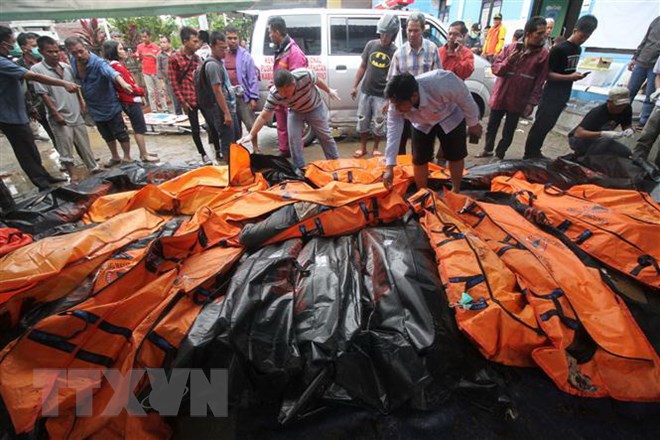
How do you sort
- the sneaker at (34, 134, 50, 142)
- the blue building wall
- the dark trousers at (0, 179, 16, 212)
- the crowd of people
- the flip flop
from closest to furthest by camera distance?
the crowd of people, the dark trousers at (0, 179, 16, 212), the flip flop, the sneaker at (34, 134, 50, 142), the blue building wall

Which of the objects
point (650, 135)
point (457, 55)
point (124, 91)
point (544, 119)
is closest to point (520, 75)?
point (544, 119)

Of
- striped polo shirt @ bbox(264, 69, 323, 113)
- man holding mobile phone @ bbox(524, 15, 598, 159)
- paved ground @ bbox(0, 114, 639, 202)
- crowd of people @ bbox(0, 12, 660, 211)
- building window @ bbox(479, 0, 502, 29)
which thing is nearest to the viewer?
crowd of people @ bbox(0, 12, 660, 211)

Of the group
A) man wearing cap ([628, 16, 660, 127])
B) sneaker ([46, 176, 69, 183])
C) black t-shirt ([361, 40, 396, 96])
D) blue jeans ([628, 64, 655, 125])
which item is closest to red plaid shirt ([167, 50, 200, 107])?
sneaker ([46, 176, 69, 183])

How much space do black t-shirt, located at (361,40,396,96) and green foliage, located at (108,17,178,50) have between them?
946 cm

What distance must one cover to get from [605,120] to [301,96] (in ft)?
10.6

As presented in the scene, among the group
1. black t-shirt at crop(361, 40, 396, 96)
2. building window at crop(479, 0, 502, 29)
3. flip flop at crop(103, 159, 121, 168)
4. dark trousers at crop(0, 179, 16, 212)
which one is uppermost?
building window at crop(479, 0, 502, 29)

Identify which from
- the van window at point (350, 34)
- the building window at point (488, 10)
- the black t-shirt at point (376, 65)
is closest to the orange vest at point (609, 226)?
the black t-shirt at point (376, 65)

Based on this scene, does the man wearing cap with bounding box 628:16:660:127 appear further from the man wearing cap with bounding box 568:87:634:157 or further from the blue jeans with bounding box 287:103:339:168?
the blue jeans with bounding box 287:103:339:168

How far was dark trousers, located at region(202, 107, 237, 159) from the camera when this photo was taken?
14.0 feet

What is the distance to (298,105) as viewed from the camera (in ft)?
11.6

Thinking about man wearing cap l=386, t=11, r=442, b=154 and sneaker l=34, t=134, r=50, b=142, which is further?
sneaker l=34, t=134, r=50, b=142

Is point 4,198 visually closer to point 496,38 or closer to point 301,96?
point 301,96

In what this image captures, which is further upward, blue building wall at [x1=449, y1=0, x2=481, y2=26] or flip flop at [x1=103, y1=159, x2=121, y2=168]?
blue building wall at [x1=449, y1=0, x2=481, y2=26]

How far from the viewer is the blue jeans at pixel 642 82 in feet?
16.2
